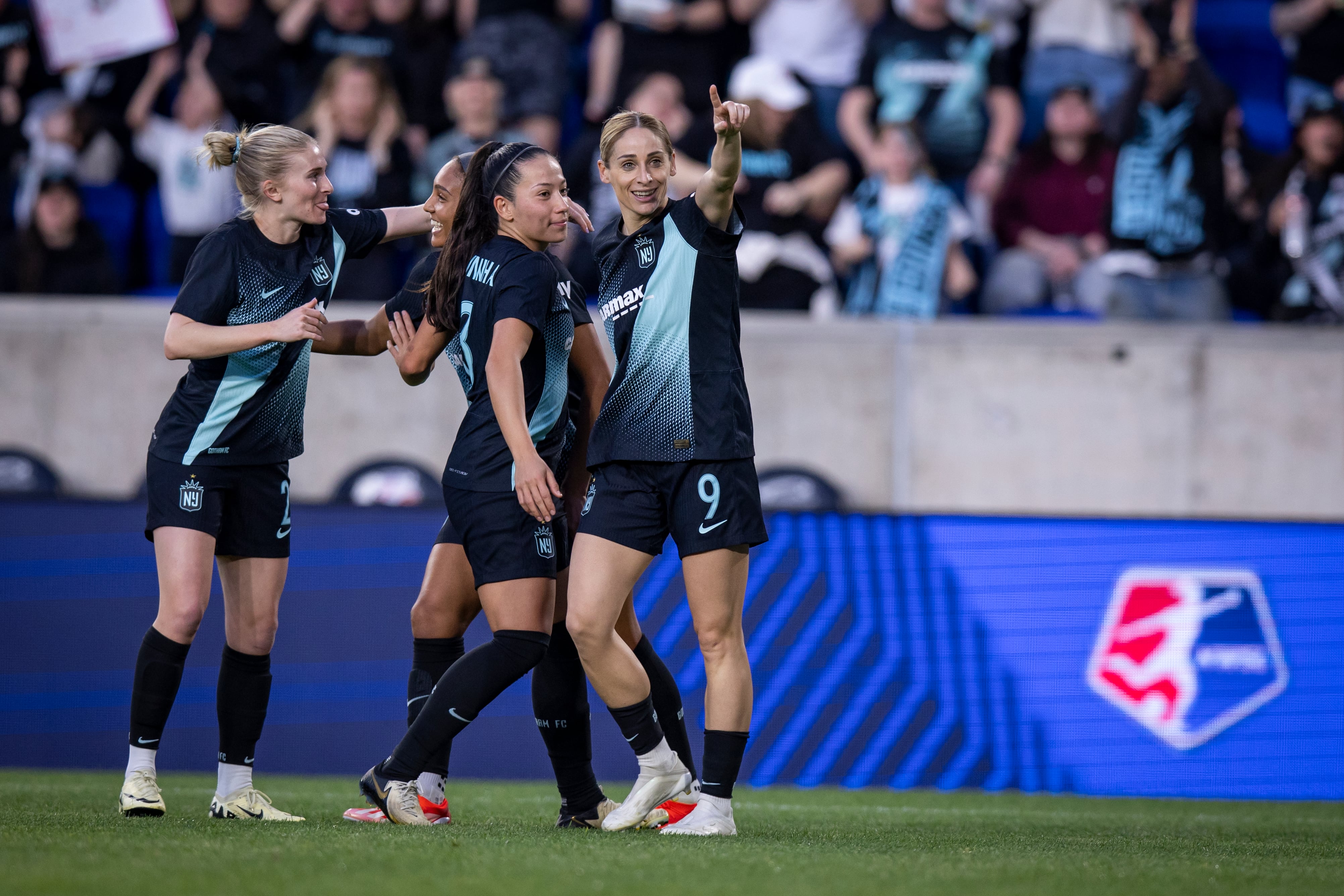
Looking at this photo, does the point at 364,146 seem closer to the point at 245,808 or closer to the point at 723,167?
the point at 245,808

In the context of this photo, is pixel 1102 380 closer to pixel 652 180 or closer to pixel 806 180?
pixel 806 180

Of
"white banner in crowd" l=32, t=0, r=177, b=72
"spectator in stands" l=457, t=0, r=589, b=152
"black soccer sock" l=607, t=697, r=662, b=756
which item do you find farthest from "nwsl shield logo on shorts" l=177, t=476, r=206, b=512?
"white banner in crowd" l=32, t=0, r=177, b=72

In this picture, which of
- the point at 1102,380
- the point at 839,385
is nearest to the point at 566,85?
the point at 839,385

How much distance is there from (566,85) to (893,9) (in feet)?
7.84

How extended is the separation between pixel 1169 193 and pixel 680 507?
20.0ft

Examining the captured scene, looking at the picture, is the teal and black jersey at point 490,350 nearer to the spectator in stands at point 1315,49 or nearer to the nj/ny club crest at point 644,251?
the nj/ny club crest at point 644,251

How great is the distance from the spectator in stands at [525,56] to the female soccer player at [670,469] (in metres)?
5.45

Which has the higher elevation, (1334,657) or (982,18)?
(982,18)

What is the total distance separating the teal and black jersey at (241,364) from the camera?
4.12 m

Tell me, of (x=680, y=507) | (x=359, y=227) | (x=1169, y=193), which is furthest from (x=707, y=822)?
(x=1169, y=193)

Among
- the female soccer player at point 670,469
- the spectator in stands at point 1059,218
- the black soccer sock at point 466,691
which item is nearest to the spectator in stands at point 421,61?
the spectator in stands at point 1059,218

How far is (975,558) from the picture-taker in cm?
678

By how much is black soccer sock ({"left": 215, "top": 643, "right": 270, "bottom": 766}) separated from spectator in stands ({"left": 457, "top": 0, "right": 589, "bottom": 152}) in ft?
18.3

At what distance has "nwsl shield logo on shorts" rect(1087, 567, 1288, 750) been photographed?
6.43m
